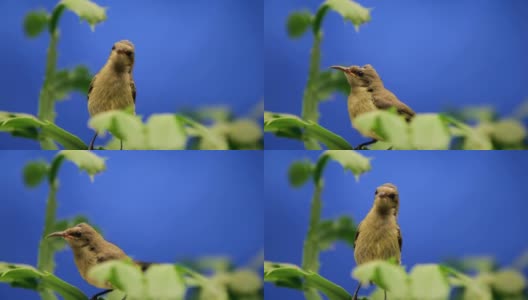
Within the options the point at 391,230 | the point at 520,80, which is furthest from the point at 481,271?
the point at 520,80

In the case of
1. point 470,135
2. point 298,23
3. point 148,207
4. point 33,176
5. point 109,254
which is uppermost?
point 298,23

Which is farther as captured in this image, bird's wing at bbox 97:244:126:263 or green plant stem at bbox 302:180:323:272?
green plant stem at bbox 302:180:323:272

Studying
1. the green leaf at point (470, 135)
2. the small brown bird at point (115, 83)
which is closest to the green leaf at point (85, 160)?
the small brown bird at point (115, 83)

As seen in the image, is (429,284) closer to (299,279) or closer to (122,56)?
(299,279)

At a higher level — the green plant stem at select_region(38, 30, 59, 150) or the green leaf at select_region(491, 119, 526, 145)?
the green plant stem at select_region(38, 30, 59, 150)

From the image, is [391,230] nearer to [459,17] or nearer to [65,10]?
[459,17]

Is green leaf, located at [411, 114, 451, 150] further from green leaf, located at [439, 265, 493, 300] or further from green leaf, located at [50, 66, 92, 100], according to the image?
green leaf, located at [50, 66, 92, 100]

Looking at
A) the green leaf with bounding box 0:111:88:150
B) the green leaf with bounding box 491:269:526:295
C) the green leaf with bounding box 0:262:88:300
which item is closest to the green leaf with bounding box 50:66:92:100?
the green leaf with bounding box 0:111:88:150

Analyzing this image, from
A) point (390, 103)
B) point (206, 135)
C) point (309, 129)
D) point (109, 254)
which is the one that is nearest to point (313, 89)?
point (309, 129)
